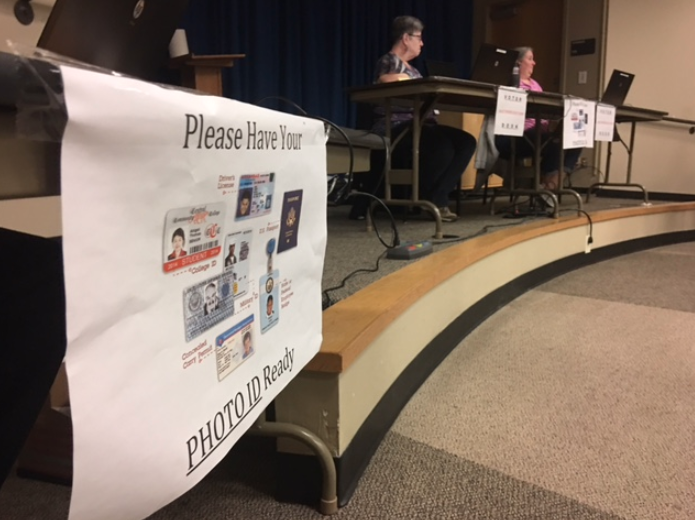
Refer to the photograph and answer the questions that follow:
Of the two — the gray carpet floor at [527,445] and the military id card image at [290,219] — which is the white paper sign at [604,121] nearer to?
the gray carpet floor at [527,445]

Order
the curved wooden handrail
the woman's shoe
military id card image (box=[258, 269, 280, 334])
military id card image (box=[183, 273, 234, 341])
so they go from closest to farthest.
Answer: military id card image (box=[183, 273, 234, 341]) < military id card image (box=[258, 269, 280, 334]) < the curved wooden handrail < the woman's shoe

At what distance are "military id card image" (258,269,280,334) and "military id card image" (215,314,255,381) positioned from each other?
27mm

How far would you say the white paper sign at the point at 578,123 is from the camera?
7.97ft

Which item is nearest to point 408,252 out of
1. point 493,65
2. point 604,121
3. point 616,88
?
point 493,65

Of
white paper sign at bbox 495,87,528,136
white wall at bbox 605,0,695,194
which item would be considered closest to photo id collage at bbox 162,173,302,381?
white paper sign at bbox 495,87,528,136

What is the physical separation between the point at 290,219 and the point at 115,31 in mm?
269

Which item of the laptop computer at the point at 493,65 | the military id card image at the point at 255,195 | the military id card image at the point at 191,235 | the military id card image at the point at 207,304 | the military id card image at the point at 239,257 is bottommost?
the military id card image at the point at 207,304

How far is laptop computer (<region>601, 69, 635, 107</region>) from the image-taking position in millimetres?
3131

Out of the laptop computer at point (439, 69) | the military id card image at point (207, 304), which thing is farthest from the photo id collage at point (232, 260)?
the laptop computer at point (439, 69)

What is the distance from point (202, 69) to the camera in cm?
193

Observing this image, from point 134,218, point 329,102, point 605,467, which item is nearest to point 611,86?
point 329,102

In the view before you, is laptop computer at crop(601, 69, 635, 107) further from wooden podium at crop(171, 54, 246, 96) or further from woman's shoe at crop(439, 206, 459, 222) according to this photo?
wooden podium at crop(171, 54, 246, 96)

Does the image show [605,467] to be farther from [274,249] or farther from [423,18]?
[423,18]

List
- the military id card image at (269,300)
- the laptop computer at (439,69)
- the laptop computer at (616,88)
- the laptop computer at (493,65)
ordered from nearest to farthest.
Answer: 1. the military id card image at (269,300)
2. the laptop computer at (493,65)
3. the laptop computer at (439,69)
4. the laptop computer at (616,88)
